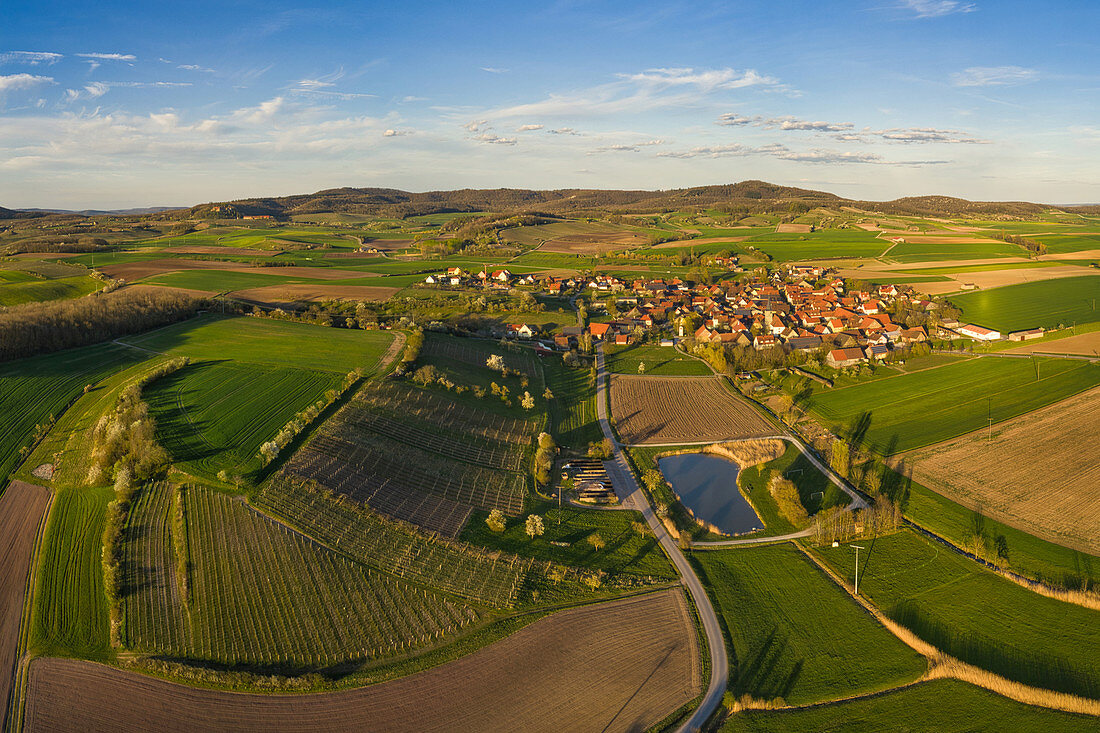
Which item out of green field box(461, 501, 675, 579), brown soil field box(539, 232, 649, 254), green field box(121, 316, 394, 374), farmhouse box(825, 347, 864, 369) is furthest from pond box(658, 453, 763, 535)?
brown soil field box(539, 232, 649, 254)

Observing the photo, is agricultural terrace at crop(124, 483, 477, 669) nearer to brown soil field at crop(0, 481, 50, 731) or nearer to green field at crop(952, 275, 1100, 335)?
brown soil field at crop(0, 481, 50, 731)

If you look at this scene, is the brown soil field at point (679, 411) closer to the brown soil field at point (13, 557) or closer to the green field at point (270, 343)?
the green field at point (270, 343)

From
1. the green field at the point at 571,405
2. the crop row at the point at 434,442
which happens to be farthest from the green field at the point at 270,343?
the green field at the point at 571,405

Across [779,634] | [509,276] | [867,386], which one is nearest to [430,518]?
[779,634]

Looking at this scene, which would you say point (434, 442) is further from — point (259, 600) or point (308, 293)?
point (308, 293)

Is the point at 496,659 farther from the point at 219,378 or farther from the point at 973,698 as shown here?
the point at 219,378

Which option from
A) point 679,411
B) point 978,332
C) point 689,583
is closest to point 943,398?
point 679,411
